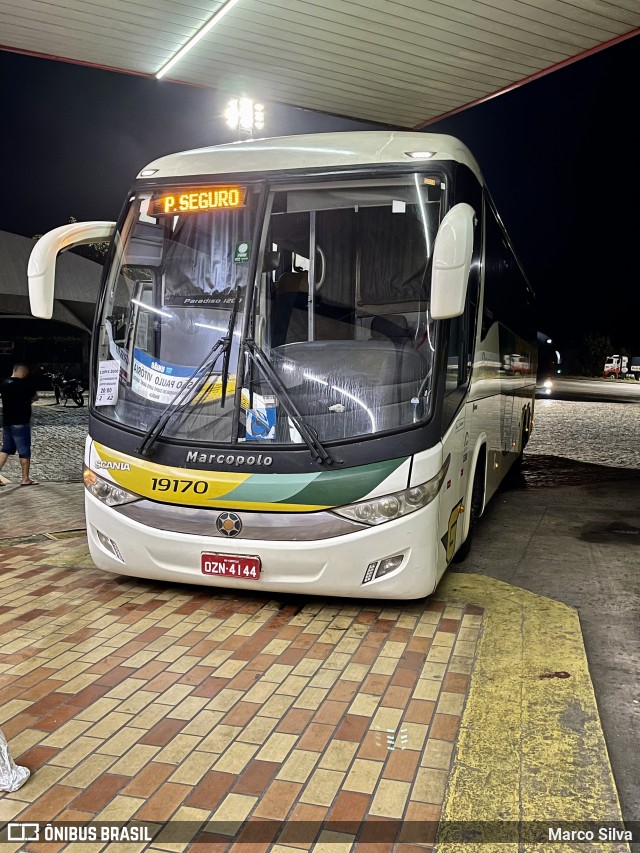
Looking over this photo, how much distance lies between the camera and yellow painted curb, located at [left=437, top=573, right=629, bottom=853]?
3184 mm

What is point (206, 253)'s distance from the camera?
18.9ft

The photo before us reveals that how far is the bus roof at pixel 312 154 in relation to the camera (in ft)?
18.3

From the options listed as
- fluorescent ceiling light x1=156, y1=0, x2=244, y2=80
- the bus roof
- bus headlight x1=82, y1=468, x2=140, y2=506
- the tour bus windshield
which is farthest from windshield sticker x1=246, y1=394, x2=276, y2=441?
fluorescent ceiling light x1=156, y1=0, x2=244, y2=80

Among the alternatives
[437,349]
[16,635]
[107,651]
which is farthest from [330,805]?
[437,349]

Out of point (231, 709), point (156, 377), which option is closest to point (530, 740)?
point (231, 709)

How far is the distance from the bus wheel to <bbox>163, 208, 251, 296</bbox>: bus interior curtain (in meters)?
2.91

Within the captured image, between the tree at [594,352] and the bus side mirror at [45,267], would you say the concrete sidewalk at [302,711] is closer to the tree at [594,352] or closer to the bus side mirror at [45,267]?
the bus side mirror at [45,267]

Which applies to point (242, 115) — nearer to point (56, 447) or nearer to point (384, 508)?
point (56, 447)

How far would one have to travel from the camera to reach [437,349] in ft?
17.5

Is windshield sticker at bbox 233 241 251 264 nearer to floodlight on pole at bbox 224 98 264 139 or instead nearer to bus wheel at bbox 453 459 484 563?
bus wheel at bbox 453 459 484 563

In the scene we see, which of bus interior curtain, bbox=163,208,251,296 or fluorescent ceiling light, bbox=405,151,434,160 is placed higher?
fluorescent ceiling light, bbox=405,151,434,160

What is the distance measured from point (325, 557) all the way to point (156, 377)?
69.1 inches

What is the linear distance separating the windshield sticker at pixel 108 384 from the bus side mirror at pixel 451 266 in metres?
2.39

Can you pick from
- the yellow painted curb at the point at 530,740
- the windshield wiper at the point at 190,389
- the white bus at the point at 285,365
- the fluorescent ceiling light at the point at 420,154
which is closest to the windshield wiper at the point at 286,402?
the white bus at the point at 285,365
